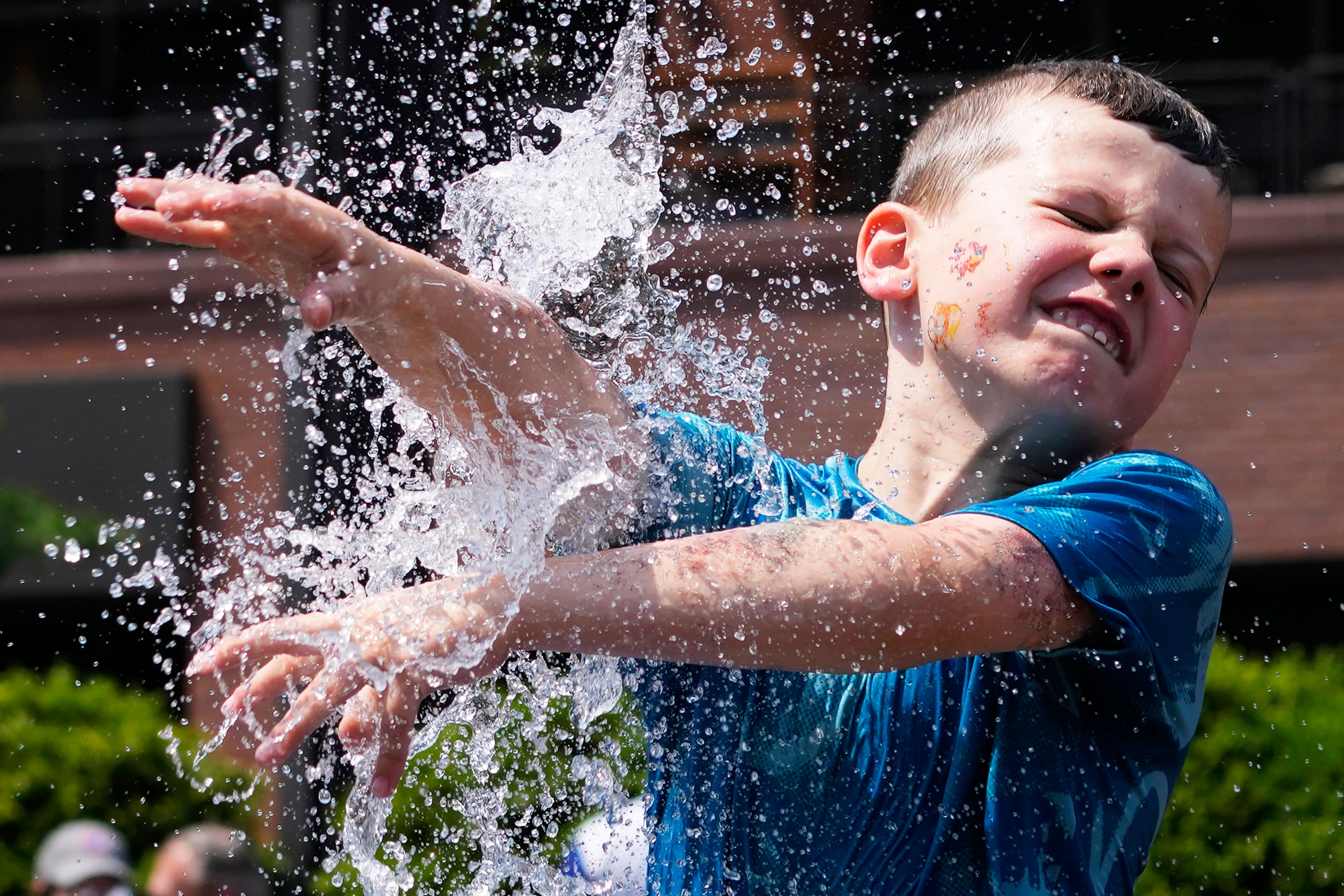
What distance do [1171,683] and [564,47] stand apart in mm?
3855

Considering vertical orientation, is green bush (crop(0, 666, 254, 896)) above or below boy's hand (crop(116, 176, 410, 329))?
below

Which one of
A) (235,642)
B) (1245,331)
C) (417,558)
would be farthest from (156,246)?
(235,642)

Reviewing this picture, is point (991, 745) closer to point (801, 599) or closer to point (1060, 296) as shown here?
point (801, 599)

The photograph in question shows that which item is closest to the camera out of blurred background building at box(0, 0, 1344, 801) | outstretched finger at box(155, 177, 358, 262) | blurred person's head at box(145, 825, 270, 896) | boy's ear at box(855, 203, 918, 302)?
outstretched finger at box(155, 177, 358, 262)

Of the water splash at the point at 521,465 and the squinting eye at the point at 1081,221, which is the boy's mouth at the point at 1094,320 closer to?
the squinting eye at the point at 1081,221

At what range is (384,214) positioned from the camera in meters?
4.25

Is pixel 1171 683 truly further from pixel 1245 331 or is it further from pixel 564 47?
pixel 1245 331

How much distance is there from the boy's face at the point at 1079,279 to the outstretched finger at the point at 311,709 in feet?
2.92

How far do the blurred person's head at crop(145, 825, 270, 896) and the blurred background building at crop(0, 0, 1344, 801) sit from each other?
1327mm

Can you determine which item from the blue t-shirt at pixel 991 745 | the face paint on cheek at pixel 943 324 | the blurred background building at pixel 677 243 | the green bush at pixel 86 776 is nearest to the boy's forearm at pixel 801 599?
the blue t-shirt at pixel 991 745

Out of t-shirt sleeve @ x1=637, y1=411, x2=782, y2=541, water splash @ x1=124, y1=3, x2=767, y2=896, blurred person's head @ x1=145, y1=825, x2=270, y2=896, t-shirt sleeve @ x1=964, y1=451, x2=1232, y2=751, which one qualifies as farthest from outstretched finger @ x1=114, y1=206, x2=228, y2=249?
blurred person's head @ x1=145, y1=825, x2=270, y2=896

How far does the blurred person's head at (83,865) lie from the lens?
17.2 feet

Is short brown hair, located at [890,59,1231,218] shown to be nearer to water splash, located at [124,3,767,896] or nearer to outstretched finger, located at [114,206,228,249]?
water splash, located at [124,3,767,896]

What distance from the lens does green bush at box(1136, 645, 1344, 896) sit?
5.79 m
